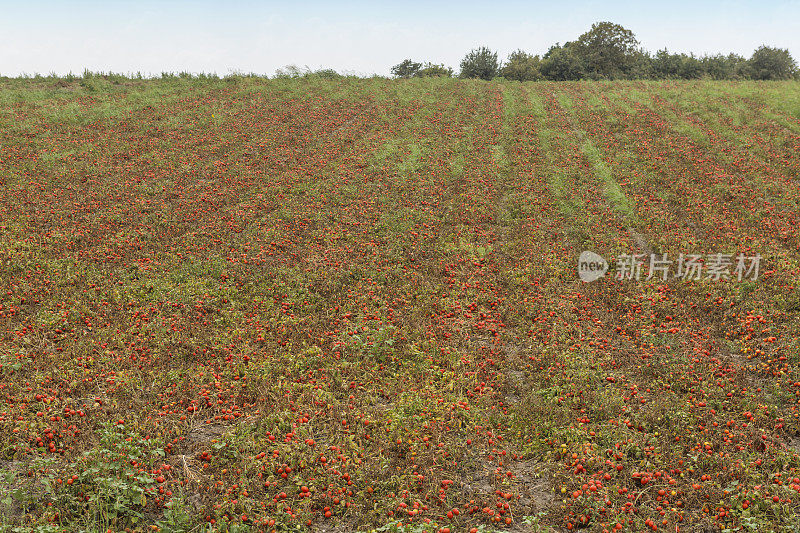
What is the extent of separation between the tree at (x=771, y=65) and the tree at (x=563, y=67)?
19.2 meters

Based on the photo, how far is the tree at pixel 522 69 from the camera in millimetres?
56153

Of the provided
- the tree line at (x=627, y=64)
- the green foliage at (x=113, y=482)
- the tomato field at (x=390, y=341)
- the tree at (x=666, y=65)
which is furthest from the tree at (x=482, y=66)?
the green foliage at (x=113, y=482)

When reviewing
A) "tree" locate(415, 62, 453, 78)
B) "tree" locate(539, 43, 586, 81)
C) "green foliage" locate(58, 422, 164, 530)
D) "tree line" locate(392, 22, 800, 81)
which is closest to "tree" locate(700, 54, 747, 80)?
"tree line" locate(392, 22, 800, 81)

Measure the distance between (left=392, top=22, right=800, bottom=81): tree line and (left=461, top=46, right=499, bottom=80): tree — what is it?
1.44m

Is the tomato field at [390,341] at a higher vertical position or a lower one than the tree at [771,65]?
lower

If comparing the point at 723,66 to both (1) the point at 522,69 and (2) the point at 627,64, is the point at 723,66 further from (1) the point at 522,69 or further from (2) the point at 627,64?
(1) the point at 522,69

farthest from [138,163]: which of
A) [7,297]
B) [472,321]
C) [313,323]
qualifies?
[472,321]

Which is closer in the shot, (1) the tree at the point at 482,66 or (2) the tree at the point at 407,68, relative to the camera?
(1) the tree at the point at 482,66

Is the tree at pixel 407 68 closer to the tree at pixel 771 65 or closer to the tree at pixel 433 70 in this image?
the tree at pixel 433 70

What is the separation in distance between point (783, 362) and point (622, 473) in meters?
4.83

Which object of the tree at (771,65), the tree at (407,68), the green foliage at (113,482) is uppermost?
the tree at (407,68)

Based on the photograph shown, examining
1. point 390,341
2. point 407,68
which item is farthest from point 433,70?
point 390,341

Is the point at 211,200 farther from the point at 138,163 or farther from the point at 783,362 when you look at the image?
the point at 783,362

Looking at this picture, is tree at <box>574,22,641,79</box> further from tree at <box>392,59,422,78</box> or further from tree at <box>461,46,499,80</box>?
tree at <box>392,59,422,78</box>
